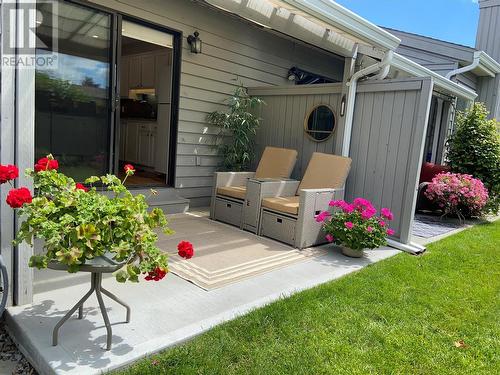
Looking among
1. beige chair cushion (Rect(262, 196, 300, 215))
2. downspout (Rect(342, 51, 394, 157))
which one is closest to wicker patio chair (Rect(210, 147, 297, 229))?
beige chair cushion (Rect(262, 196, 300, 215))

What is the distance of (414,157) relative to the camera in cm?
401

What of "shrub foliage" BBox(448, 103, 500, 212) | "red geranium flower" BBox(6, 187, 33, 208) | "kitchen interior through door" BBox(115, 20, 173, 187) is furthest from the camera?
"shrub foliage" BBox(448, 103, 500, 212)

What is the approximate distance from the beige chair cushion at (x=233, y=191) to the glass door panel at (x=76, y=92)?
1330 mm

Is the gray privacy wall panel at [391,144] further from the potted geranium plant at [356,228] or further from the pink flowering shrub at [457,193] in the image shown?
the pink flowering shrub at [457,193]

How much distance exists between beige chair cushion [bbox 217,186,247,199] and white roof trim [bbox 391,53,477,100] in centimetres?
244

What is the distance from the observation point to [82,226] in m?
1.71

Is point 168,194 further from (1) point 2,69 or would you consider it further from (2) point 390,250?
(1) point 2,69

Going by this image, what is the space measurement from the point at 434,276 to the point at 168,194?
10.7 feet

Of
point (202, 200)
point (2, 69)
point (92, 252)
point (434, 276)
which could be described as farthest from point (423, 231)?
point (2, 69)

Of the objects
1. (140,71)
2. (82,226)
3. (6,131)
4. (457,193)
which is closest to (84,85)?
(6,131)

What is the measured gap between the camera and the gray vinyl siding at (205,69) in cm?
A: 493

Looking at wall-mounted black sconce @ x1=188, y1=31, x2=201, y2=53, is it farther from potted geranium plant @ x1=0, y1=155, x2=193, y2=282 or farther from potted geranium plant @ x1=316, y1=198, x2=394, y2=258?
potted geranium plant @ x1=0, y1=155, x2=193, y2=282

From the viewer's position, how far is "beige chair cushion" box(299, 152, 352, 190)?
4.25 m

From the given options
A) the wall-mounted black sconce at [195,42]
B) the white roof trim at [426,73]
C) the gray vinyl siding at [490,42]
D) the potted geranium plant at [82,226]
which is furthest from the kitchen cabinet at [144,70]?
the gray vinyl siding at [490,42]
